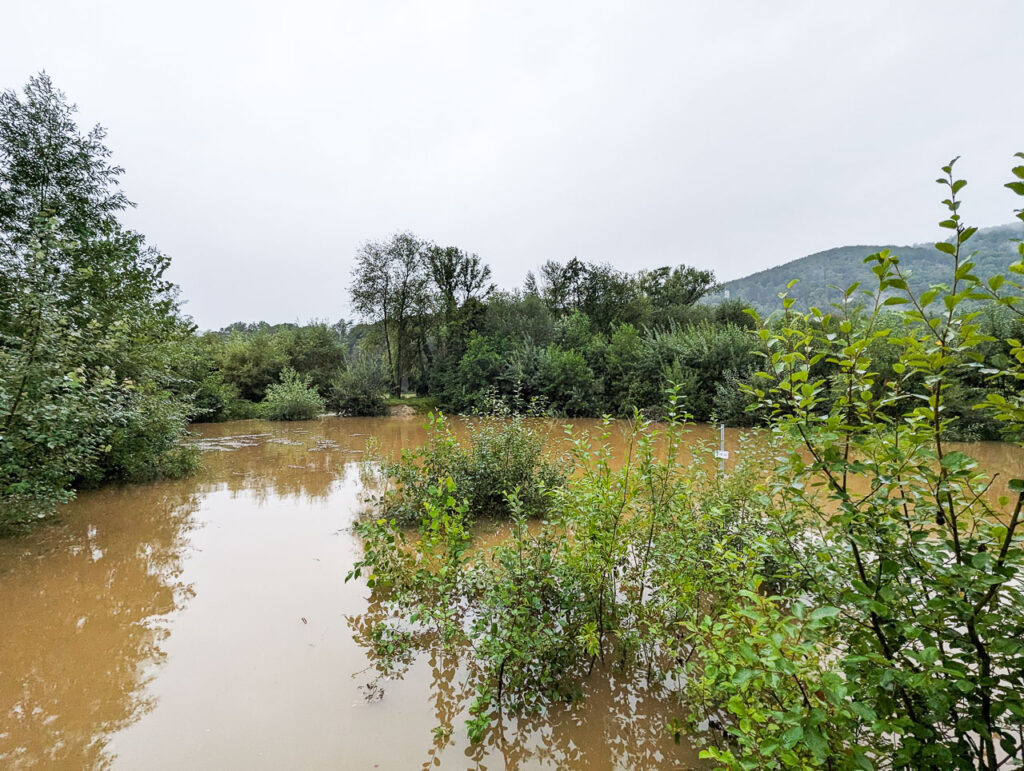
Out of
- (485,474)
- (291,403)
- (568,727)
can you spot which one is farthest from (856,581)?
(291,403)

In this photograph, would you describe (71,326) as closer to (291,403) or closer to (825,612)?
(825,612)

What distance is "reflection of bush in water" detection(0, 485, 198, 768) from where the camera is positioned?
238 centimetres

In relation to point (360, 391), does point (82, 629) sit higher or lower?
lower

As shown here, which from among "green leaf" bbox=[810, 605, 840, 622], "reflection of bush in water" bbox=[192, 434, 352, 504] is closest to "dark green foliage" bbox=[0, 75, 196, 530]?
"reflection of bush in water" bbox=[192, 434, 352, 504]

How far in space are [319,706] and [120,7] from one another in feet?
42.0

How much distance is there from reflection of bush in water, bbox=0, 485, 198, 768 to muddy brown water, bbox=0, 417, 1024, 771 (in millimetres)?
12

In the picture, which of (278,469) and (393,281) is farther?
(393,281)

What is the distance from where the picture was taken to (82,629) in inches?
132

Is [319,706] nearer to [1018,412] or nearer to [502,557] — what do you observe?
[502,557]

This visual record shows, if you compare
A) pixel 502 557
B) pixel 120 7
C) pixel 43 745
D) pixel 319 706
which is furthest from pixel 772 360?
pixel 120 7

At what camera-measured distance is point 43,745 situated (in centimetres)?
228

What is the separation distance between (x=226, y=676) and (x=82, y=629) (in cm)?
159

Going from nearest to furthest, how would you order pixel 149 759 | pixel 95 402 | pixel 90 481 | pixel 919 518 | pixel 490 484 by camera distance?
pixel 919 518, pixel 149 759, pixel 95 402, pixel 490 484, pixel 90 481

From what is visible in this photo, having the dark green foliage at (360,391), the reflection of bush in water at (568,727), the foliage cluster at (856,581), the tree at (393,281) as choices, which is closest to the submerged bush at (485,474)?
the reflection of bush in water at (568,727)
